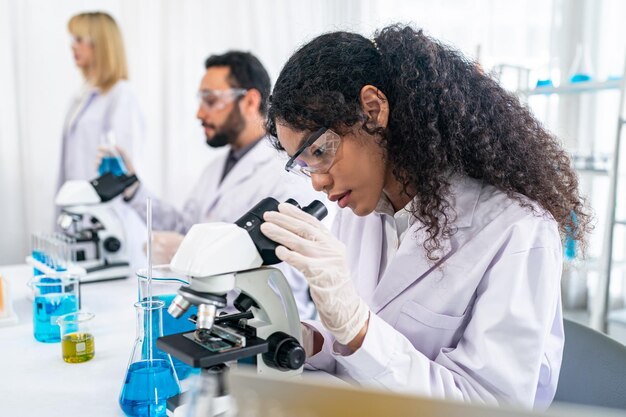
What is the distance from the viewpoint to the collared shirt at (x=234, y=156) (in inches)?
102

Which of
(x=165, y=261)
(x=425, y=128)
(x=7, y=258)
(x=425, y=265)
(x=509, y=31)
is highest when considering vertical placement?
(x=509, y=31)

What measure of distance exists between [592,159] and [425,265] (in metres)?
2.31

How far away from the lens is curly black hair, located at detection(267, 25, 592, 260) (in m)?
1.08

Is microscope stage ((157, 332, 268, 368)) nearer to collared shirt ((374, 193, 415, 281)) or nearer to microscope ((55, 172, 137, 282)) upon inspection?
collared shirt ((374, 193, 415, 281))

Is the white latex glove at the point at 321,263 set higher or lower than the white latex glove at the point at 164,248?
higher

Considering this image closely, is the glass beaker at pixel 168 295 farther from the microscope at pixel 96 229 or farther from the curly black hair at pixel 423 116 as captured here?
the microscope at pixel 96 229

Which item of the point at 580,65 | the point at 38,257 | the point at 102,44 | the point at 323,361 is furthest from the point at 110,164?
the point at 580,65

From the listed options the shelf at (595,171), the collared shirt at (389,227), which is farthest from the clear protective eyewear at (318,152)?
the shelf at (595,171)

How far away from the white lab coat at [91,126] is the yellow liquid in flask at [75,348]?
2.27m

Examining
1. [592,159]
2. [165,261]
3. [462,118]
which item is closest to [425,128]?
[462,118]

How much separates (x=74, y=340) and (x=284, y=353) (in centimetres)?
56

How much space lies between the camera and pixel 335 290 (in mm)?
917

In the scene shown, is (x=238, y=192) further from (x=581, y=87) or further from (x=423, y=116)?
(x=581, y=87)

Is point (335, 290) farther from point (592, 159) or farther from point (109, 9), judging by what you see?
point (109, 9)
